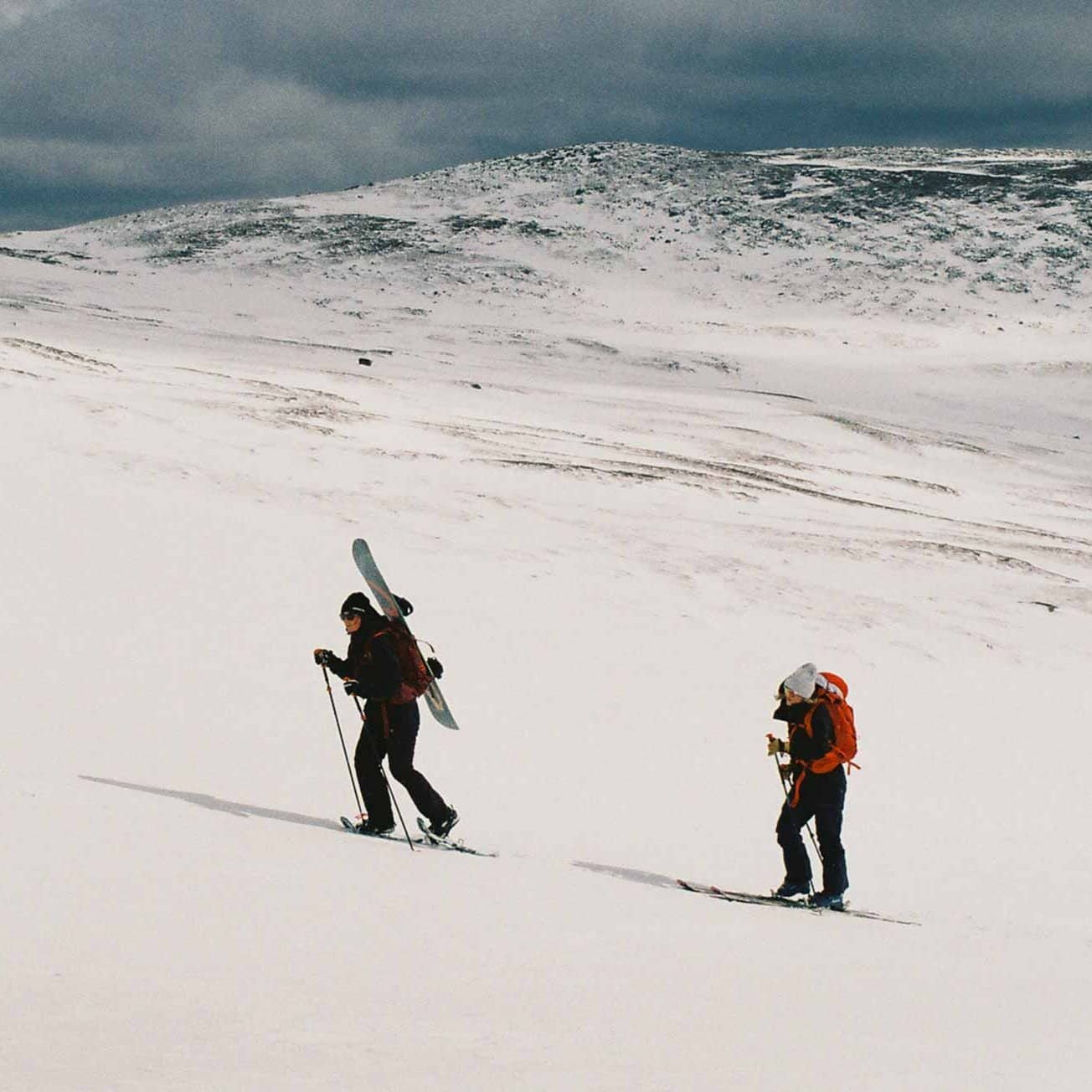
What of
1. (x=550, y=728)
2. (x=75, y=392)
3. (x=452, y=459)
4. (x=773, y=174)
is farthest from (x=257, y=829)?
(x=773, y=174)

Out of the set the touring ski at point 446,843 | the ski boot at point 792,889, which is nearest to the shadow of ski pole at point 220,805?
the touring ski at point 446,843

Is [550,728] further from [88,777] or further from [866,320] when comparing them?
[866,320]

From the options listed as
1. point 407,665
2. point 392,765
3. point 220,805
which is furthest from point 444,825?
point 220,805

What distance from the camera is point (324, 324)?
4297cm

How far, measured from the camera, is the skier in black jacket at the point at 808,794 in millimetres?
6895

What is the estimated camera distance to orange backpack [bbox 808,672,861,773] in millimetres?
6949

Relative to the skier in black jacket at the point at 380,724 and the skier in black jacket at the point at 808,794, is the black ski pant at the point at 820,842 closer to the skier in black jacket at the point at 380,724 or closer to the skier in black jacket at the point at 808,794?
the skier in black jacket at the point at 808,794

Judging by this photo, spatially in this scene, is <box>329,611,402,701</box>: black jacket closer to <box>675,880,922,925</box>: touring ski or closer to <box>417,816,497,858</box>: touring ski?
<box>417,816,497,858</box>: touring ski

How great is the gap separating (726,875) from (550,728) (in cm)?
264

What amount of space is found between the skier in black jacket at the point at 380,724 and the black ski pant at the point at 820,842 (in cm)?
179

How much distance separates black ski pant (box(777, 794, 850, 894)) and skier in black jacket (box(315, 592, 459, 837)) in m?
1.79

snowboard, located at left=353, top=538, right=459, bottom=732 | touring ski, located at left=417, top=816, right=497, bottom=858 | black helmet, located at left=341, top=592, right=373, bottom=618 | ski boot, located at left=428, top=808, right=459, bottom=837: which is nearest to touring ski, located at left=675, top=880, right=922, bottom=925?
touring ski, located at left=417, top=816, right=497, bottom=858

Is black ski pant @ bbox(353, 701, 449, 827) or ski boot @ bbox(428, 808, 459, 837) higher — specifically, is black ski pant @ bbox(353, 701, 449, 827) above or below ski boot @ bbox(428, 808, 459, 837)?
above

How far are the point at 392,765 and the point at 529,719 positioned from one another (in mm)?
3152
